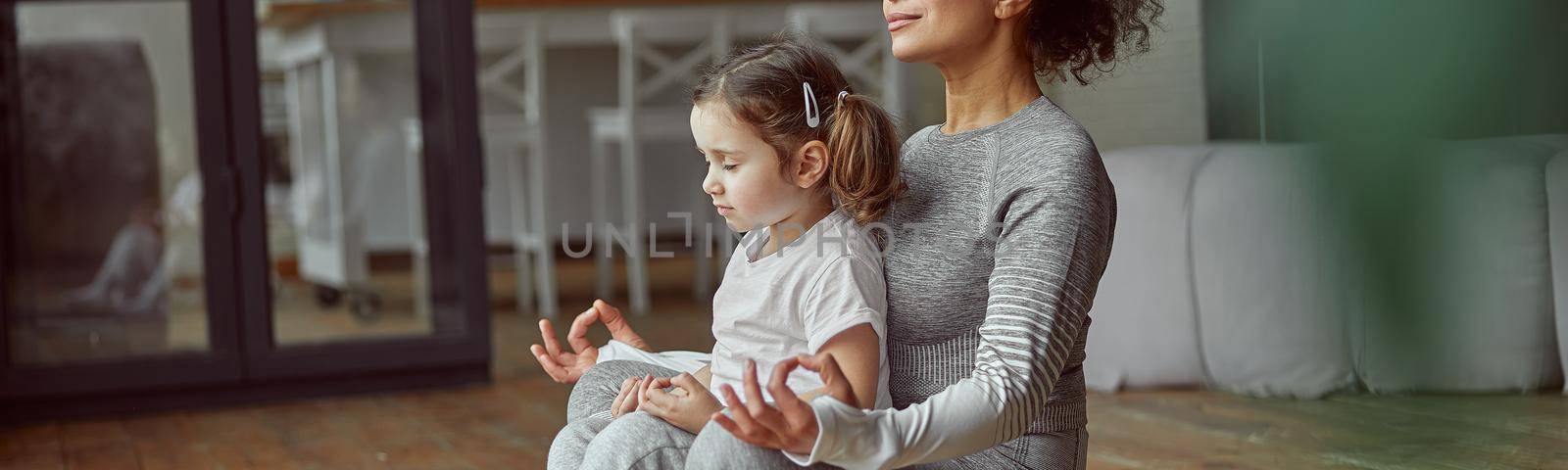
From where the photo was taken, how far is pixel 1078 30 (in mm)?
1014

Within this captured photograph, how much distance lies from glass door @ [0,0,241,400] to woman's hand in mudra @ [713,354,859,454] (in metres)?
2.47

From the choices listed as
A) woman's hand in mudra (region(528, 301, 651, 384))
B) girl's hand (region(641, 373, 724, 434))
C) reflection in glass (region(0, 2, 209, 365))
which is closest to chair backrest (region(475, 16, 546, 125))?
reflection in glass (region(0, 2, 209, 365))

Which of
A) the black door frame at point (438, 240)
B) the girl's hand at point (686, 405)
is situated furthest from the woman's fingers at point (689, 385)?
the black door frame at point (438, 240)

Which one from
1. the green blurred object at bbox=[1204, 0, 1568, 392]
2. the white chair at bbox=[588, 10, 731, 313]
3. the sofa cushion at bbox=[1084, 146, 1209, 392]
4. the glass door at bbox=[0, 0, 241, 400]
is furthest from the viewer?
the white chair at bbox=[588, 10, 731, 313]

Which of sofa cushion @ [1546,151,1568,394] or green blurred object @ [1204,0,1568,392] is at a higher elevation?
green blurred object @ [1204,0,1568,392]

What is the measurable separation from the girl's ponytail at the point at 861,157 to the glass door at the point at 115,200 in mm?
2311

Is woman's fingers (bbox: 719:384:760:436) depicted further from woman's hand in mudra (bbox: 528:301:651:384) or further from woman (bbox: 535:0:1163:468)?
woman's hand in mudra (bbox: 528:301:651:384)

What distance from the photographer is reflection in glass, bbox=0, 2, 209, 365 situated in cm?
295

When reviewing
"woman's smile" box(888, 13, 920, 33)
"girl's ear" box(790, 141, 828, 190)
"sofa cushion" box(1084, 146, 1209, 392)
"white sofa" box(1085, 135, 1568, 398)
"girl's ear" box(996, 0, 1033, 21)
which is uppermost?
"girl's ear" box(996, 0, 1033, 21)

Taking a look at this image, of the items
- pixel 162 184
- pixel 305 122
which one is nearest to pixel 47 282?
pixel 162 184

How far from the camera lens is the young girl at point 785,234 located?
87 cm

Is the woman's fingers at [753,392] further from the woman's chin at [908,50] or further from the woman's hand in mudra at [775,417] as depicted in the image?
the woman's chin at [908,50]

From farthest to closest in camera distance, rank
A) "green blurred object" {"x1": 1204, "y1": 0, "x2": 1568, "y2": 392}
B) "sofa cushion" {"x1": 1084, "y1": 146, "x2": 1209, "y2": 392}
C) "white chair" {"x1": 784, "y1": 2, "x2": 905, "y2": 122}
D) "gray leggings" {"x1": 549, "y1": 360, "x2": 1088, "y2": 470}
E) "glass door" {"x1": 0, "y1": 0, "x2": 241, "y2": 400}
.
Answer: "white chair" {"x1": 784, "y1": 2, "x2": 905, "y2": 122} < "glass door" {"x1": 0, "y1": 0, "x2": 241, "y2": 400} < "sofa cushion" {"x1": 1084, "y1": 146, "x2": 1209, "y2": 392} < "gray leggings" {"x1": 549, "y1": 360, "x2": 1088, "y2": 470} < "green blurred object" {"x1": 1204, "y1": 0, "x2": 1568, "y2": 392}

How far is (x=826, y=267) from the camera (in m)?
0.90
